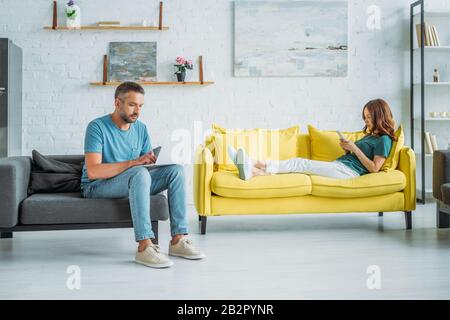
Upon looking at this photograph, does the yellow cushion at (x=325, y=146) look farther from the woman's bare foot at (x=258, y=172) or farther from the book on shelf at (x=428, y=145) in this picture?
the book on shelf at (x=428, y=145)

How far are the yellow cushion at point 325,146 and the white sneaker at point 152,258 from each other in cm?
202

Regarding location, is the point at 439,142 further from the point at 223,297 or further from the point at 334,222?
the point at 223,297

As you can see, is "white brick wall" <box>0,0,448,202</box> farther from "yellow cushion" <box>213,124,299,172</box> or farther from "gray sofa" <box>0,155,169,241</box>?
"gray sofa" <box>0,155,169,241</box>

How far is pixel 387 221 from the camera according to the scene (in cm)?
479

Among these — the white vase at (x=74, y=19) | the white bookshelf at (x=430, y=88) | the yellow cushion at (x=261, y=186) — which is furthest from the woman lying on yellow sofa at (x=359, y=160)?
the white vase at (x=74, y=19)

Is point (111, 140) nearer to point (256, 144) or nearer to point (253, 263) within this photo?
point (253, 263)

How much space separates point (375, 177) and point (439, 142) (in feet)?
7.23

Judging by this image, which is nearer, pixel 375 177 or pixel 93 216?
pixel 93 216

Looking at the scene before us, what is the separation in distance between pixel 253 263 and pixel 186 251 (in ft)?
1.26

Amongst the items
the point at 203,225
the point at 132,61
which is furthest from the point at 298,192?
the point at 132,61

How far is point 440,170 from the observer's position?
4352mm

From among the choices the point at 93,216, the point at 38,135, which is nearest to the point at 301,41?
the point at 38,135

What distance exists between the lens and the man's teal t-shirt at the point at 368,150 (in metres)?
4.40
